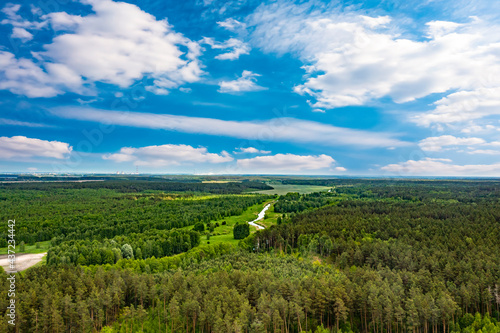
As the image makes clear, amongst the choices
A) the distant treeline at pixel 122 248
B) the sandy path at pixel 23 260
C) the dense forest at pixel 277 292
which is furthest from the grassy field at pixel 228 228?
the sandy path at pixel 23 260

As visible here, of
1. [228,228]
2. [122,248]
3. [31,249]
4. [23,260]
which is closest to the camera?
[23,260]

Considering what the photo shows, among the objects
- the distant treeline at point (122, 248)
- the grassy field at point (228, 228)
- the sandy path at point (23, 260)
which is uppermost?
the distant treeline at point (122, 248)

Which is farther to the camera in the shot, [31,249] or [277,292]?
[31,249]

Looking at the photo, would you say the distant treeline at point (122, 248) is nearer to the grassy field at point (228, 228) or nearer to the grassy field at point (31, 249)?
the grassy field at point (228, 228)

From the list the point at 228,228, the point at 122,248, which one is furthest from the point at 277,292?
the point at 228,228

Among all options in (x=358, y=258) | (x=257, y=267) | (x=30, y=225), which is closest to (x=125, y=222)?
(x=30, y=225)

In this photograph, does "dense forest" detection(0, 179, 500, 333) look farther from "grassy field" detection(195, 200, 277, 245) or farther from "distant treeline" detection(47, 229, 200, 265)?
"grassy field" detection(195, 200, 277, 245)

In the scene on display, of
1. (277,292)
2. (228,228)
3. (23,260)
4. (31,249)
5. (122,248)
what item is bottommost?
(228,228)

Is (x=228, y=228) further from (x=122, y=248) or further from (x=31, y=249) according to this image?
(x=31, y=249)
